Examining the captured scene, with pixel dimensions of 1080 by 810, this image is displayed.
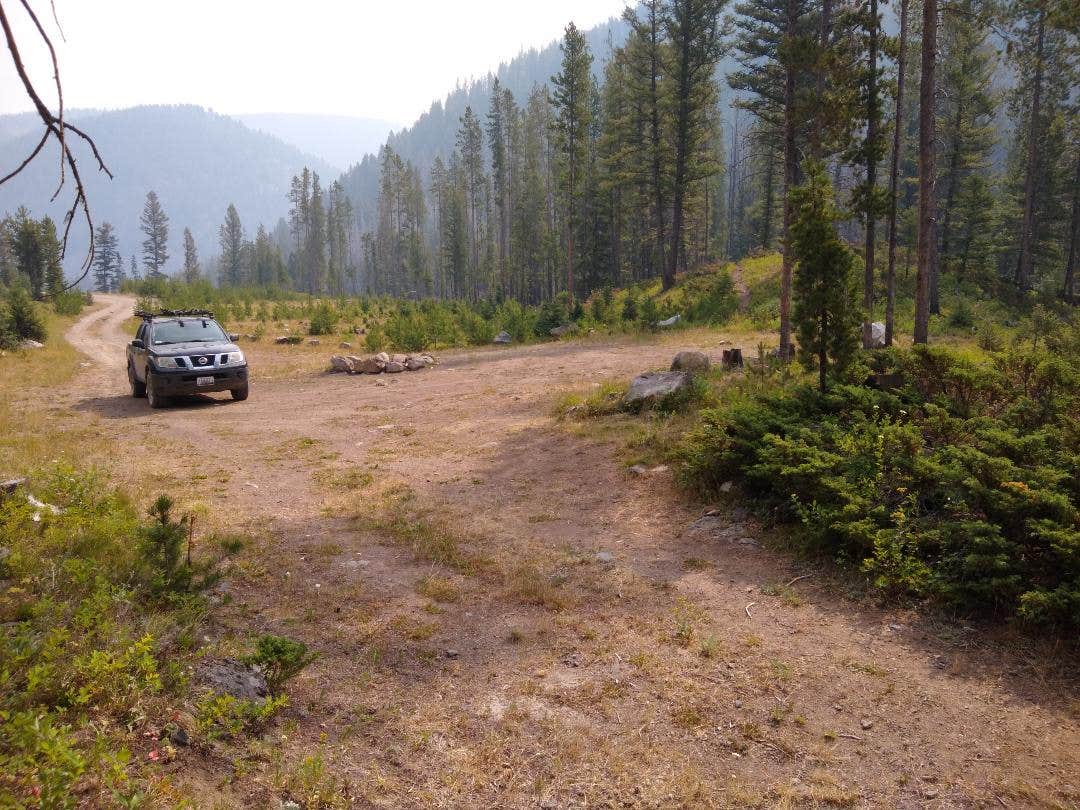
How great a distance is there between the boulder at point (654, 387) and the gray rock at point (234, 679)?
7.82 m

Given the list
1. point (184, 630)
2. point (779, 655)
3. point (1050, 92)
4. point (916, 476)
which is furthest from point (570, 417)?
point (1050, 92)

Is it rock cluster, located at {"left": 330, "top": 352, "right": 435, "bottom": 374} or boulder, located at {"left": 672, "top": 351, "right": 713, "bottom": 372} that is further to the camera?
rock cluster, located at {"left": 330, "top": 352, "right": 435, "bottom": 374}

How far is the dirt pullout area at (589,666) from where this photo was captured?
322cm

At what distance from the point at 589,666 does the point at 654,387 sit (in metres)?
7.01

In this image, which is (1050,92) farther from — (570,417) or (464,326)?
(570,417)

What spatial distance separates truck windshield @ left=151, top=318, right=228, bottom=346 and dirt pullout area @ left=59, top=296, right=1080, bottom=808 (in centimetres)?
599

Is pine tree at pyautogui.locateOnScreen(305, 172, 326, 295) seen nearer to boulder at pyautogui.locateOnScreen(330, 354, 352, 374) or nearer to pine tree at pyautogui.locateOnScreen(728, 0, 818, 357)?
pine tree at pyautogui.locateOnScreen(728, 0, 818, 357)

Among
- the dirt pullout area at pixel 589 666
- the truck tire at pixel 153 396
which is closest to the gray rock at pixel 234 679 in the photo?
the dirt pullout area at pixel 589 666

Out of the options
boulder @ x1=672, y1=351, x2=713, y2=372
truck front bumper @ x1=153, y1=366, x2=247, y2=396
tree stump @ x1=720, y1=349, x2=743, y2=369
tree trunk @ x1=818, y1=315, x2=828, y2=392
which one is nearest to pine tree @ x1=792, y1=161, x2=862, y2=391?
tree trunk @ x1=818, y1=315, x2=828, y2=392

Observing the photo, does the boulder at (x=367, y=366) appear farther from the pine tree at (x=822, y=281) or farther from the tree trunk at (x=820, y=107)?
the pine tree at (x=822, y=281)

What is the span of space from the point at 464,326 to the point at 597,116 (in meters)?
40.4

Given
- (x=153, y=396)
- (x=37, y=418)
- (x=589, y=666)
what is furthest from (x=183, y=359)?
(x=589, y=666)

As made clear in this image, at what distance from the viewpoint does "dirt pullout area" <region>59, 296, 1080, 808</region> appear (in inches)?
127

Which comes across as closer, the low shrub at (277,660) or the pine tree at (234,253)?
the low shrub at (277,660)
